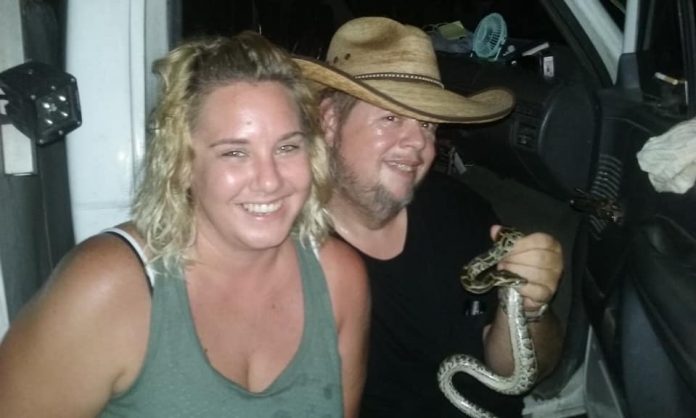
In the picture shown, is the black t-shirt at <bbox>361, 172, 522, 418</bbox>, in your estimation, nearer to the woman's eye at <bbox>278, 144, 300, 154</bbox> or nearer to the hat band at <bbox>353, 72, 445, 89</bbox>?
the hat band at <bbox>353, 72, 445, 89</bbox>

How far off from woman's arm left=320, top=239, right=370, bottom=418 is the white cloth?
100 centimetres

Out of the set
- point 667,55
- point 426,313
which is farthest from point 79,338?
point 667,55

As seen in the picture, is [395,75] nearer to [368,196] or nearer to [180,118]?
A: [368,196]

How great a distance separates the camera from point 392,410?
121 inches

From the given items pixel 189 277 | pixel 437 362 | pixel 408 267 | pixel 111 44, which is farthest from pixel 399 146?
pixel 111 44

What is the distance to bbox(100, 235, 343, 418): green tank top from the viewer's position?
2.11m

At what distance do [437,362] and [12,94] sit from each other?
6.40 ft

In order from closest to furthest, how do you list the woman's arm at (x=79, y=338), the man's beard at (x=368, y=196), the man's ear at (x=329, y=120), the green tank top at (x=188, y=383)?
1. the woman's arm at (x=79, y=338)
2. the green tank top at (x=188, y=383)
3. the man's beard at (x=368, y=196)
4. the man's ear at (x=329, y=120)

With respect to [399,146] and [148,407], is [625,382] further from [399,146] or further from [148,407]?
[148,407]

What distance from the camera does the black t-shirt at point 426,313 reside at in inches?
119

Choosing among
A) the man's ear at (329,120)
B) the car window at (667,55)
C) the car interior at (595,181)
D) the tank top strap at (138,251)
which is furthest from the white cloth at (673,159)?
the tank top strap at (138,251)

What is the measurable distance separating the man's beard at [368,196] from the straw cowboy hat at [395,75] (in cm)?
31

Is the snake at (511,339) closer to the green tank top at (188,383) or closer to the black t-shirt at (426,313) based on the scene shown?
the black t-shirt at (426,313)

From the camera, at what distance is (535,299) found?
2.72 m
